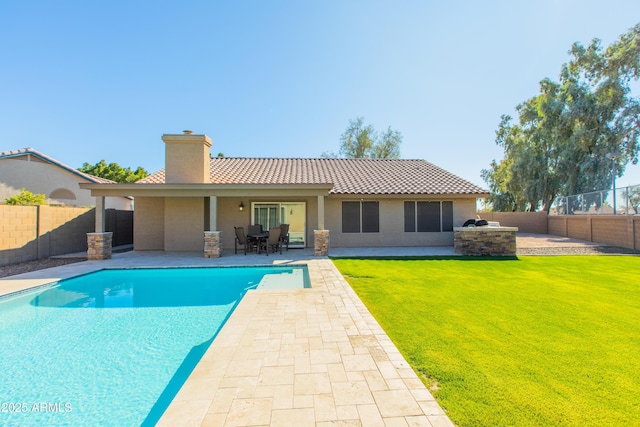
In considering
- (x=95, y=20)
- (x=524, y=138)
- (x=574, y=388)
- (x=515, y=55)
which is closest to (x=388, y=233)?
(x=515, y=55)

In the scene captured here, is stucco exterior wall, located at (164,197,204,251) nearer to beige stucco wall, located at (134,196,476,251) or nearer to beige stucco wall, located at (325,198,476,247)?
beige stucco wall, located at (134,196,476,251)

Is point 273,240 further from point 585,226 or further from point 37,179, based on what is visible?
point 585,226

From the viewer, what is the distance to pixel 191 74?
575 inches

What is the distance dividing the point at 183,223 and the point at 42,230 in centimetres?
515

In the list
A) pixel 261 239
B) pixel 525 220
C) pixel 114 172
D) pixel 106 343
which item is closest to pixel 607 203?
pixel 525 220

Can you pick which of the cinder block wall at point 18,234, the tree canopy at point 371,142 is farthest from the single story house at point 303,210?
the tree canopy at point 371,142

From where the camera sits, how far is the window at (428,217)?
14961mm

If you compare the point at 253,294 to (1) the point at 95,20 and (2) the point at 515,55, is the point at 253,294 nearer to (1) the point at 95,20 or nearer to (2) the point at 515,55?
(1) the point at 95,20

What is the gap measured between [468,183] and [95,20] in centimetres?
1802

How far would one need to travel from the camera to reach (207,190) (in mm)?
11859

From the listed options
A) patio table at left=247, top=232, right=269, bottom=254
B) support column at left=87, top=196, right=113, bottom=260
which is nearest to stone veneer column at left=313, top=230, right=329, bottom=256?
patio table at left=247, top=232, right=269, bottom=254

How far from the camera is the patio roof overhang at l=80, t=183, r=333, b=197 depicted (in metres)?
11.6

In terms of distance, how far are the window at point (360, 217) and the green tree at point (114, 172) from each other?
32771 millimetres

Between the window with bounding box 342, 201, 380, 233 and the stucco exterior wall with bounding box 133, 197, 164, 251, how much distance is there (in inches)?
355
